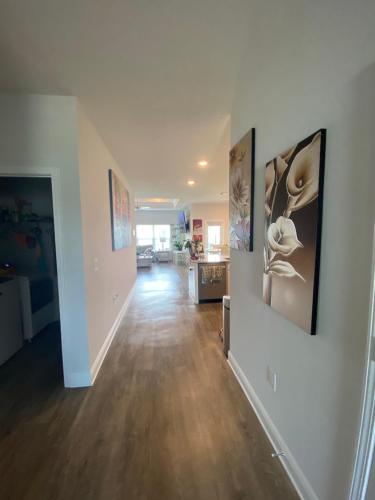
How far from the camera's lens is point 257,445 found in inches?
58.5

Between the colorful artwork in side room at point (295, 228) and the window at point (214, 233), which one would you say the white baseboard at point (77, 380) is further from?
the window at point (214, 233)

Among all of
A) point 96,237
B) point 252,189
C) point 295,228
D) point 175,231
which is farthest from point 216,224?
point 295,228

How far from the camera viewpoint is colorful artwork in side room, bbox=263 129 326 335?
1.04m

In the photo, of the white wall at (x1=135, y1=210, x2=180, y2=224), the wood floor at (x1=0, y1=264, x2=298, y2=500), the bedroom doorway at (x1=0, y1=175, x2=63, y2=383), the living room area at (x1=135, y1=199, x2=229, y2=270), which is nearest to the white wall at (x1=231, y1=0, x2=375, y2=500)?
the wood floor at (x1=0, y1=264, x2=298, y2=500)

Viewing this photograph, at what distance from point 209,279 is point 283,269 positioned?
10.5 ft

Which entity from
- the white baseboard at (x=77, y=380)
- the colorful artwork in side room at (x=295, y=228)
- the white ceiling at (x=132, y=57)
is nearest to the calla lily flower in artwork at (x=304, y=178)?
the colorful artwork in side room at (x=295, y=228)

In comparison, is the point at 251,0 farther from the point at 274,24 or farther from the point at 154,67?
the point at 154,67

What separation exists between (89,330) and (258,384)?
1.54 metres

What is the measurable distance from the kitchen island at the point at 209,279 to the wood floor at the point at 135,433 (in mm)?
1811

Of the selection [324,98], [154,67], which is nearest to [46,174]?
[154,67]

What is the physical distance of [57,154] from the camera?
1.94m

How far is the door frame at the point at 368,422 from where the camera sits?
2.46 feet

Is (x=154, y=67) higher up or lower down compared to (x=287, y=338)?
higher up

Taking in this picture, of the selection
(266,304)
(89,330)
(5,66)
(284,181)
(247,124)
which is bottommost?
(89,330)
